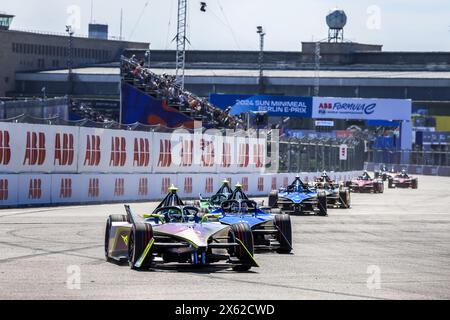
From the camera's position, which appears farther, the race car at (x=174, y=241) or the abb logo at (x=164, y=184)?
the abb logo at (x=164, y=184)

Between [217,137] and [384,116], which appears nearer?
[217,137]

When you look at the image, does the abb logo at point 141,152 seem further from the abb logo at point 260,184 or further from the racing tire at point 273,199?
the abb logo at point 260,184

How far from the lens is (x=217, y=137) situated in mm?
41719

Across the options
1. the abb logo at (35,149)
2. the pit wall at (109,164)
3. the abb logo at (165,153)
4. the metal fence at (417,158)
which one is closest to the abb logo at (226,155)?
the pit wall at (109,164)

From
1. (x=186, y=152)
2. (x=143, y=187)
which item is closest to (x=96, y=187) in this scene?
(x=143, y=187)

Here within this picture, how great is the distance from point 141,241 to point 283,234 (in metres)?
4.11

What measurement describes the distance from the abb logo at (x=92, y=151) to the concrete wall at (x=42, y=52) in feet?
201

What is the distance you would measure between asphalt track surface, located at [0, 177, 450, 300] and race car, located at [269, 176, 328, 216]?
340 cm

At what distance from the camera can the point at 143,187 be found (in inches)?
1436

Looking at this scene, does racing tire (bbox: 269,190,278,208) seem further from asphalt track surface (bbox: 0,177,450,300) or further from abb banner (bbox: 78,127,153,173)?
abb banner (bbox: 78,127,153,173)

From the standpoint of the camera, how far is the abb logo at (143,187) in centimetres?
3627
